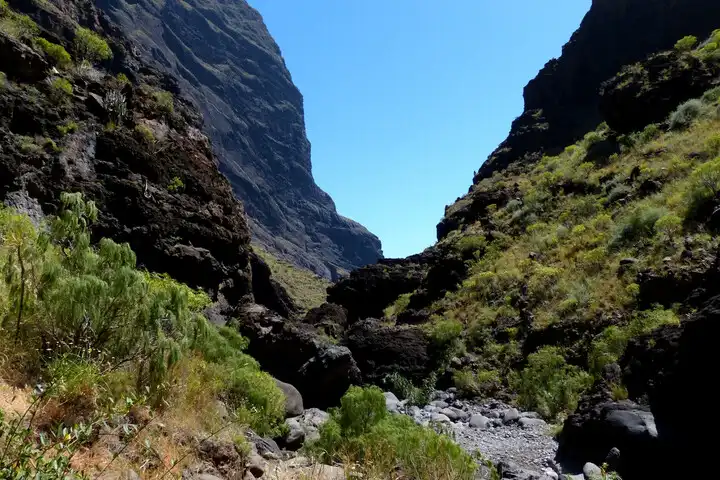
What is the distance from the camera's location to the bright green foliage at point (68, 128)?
13.3 meters

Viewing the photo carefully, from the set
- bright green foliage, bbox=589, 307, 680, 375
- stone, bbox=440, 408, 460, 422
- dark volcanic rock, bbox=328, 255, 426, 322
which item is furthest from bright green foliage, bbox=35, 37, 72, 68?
bright green foliage, bbox=589, 307, 680, 375

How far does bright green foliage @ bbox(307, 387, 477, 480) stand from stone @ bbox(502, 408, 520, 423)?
5013 mm

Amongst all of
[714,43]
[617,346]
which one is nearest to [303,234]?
[714,43]

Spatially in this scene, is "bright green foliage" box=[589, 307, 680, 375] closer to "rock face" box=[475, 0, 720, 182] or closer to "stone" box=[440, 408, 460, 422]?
"stone" box=[440, 408, 460, 422]

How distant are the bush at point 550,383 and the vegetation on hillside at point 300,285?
40.7m

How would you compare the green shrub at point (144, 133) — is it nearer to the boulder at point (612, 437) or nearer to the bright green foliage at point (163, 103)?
the bright green foliage at point (163, 103)

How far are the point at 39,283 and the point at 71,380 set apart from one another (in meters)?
1.27

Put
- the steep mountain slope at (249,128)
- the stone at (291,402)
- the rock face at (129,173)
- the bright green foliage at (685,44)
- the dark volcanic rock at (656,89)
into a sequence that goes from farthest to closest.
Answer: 1. the steep mountain slope at (249,128)
2. the bright green foliage at (685,44)
3. the dark volcanic rock at (656,89)
4. the rock face at (129,173)
5. the stone at (291,402)

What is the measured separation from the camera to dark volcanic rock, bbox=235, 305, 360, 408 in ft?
41.7

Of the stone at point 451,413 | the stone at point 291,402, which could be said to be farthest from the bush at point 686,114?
the stone at point 291,402

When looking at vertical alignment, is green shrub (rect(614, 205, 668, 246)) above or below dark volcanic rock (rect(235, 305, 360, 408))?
above

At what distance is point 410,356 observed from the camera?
15539 mm

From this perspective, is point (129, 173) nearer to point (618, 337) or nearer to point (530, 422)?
point (530, 422)

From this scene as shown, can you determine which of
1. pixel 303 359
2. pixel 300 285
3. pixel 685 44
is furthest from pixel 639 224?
pixel 300 285
